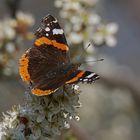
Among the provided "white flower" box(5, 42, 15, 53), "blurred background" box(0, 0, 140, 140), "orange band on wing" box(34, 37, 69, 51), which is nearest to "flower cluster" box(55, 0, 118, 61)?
"blurred background" box(0, 0, 140, 140)

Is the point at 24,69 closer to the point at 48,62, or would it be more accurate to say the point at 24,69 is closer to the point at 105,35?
the point at 48,62

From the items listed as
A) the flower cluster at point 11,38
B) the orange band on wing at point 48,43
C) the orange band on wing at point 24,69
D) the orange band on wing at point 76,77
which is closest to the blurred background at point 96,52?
the flower cluster at point 11,38

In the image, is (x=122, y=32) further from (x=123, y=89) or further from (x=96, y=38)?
(x=96, y=38)

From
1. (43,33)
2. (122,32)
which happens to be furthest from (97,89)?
(43,33)

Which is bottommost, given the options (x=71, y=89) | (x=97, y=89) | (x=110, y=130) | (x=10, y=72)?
(x=110, y=130)

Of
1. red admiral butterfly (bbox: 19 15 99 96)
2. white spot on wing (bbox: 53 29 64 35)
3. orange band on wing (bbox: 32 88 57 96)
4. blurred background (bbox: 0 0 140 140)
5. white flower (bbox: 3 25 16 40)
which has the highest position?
white spot on wing (bbox: 53 29 64 35)

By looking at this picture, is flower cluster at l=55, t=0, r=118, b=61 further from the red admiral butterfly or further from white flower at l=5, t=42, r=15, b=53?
the red admiral butterfly

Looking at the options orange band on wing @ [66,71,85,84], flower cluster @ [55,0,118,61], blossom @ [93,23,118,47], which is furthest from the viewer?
blossom @ [93,23,118,47]
